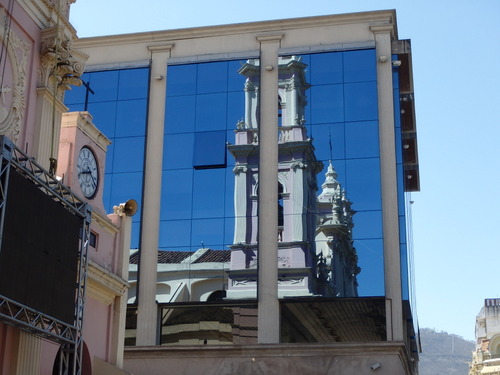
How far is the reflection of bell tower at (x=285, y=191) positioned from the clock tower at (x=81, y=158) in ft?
36.7

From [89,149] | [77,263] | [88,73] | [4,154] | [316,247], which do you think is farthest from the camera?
[88,73]

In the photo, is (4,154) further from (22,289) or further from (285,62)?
(285,62)

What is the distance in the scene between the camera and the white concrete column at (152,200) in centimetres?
3722

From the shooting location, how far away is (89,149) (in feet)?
87.6

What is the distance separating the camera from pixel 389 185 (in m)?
36.8

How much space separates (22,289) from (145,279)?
1903 centimetres

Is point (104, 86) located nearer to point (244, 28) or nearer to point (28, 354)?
point (244, 28)

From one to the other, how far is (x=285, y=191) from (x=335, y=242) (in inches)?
118

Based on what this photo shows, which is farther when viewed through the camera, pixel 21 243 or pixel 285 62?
pixel 285 62

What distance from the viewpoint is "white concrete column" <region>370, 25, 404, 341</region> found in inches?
1391

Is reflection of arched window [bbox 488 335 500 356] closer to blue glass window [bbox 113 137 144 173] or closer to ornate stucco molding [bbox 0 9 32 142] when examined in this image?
blue glass window [bbox 113 137 144 173]

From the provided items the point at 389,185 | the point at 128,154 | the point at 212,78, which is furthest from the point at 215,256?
the point at 212,78

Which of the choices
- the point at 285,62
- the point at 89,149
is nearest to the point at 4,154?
the point at 89,149

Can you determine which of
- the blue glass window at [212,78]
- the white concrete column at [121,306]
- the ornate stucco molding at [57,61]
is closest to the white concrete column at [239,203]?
the blue glass window at [212,78]
